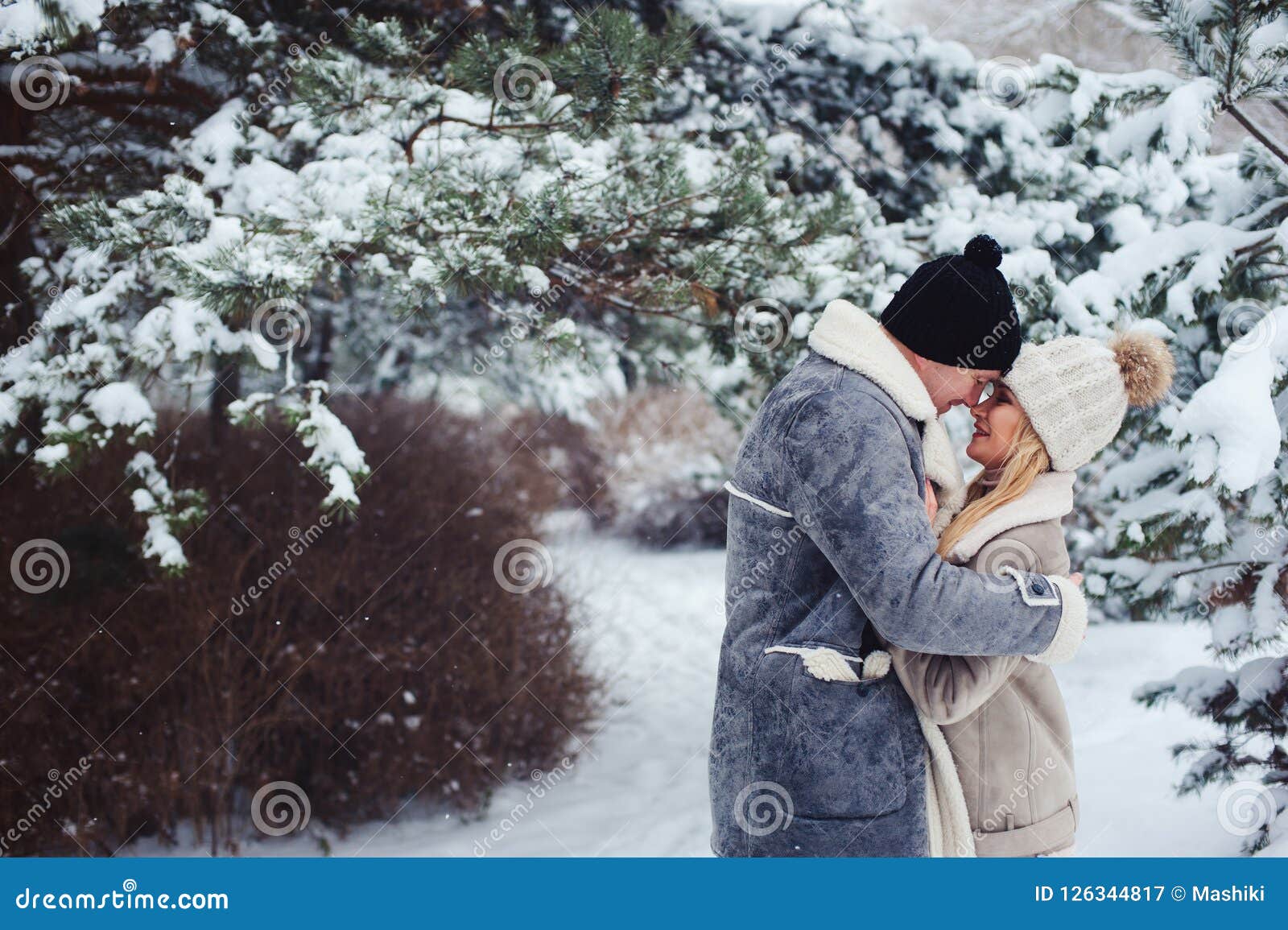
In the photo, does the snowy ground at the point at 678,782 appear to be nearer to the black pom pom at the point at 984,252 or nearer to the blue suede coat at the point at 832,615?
the blue suede coat at the point at 832,615

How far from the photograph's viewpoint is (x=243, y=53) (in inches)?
133

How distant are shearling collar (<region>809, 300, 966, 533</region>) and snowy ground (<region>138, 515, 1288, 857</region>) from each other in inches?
91.3

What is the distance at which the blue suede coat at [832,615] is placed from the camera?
1.59 m

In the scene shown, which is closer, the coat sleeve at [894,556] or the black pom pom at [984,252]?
the coat sleeve at [894,556]

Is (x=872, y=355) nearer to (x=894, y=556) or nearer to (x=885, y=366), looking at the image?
(x=885, y=366)

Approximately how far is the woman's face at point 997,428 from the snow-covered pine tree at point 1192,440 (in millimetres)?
844

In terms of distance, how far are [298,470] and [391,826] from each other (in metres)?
1.97

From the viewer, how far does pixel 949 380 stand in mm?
1836

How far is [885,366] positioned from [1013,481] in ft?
1.26

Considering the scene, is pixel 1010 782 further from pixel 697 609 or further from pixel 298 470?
pixel 697 609

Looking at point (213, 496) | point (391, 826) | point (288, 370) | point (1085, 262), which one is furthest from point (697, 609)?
point (288, 370)

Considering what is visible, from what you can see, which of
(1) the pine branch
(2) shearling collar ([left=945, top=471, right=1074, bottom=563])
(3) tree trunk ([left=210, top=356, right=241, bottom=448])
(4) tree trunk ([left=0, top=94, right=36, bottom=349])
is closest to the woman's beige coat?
(2) shearling collar ([left=945, top=471, right=1074, bottom=563])

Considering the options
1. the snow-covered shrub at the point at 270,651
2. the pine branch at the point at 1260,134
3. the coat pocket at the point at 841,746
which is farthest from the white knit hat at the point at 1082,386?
the snow-covered shrub at the point at 270,651

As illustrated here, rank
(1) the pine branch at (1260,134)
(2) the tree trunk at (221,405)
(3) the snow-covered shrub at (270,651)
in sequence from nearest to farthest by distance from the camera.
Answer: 1. (1) the pine branch at (1260,134)
2. (3) the snow-covered shrub at (270,651)
3. (2) the tree trunk at (221,405)
